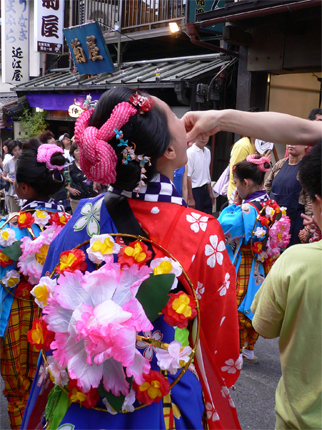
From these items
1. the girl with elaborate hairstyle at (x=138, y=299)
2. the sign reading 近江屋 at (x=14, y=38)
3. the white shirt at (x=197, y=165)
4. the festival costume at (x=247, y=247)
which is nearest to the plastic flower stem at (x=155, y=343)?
the girl with elaborate hairstyle at (x=138, y=299)

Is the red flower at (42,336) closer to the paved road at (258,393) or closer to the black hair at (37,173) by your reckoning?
the black hair at (37,173)

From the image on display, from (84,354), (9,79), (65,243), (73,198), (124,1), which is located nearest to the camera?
(84,354)

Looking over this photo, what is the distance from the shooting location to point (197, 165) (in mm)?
7020

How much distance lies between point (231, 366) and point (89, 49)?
1106 centimetres

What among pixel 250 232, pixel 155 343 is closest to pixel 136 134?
pixel 155 343

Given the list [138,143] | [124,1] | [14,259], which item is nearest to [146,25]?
[124,1]

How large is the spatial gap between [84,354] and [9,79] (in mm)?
14010

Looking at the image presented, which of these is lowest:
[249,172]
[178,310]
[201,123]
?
[178,310]

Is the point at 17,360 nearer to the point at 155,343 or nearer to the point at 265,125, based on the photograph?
the point at 155,343

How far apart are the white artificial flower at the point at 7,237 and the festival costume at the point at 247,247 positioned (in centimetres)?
174

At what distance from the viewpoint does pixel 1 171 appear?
10312mm

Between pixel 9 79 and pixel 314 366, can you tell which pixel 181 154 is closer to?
pixel 314 366

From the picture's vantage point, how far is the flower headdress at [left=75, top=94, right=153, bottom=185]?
1429 millimetres

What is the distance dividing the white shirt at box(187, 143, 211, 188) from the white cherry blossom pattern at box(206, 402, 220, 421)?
560 centimetres
